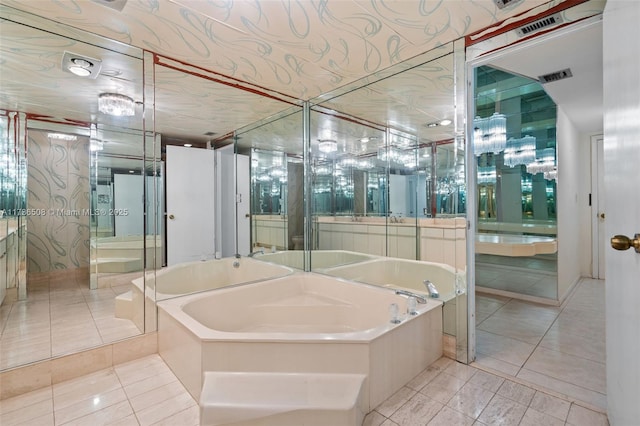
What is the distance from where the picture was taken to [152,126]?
7.41 ft

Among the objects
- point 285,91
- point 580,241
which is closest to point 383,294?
point 285,91

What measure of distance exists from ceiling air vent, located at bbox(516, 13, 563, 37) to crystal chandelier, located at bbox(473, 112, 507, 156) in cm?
189

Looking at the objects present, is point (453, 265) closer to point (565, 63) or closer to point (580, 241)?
point (565, 63)

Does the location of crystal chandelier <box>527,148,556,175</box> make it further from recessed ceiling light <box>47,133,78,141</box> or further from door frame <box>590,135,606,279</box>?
recessed ceiling light <box>47,133,78,141</box>

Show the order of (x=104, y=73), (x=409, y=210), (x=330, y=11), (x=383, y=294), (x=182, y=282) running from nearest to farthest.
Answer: (x=330, y=11), (x=104, y=73), (x=383, y=294), (x=182, y=282), (x=409, y=210)

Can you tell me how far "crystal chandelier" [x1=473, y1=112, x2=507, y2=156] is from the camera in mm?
3604

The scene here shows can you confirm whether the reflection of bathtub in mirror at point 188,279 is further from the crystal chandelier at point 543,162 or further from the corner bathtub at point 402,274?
the crystal chandelier at point 543,162

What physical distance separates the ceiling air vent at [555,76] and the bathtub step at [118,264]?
145 inches

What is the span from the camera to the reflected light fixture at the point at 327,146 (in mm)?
3330

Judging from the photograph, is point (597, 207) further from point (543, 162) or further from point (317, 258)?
point (317, 258)

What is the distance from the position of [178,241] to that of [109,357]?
101 cm

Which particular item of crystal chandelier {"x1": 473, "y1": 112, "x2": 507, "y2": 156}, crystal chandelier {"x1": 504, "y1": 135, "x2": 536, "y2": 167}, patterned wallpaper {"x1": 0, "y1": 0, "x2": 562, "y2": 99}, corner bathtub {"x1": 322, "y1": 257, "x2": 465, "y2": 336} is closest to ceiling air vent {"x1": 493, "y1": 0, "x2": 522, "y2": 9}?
patterned wallpaper {"x1": 0, "y1": 0, "x2": 562, "y2": 99}

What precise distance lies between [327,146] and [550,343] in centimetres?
273

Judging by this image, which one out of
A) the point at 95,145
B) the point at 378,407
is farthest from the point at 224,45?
the point at 378,407
